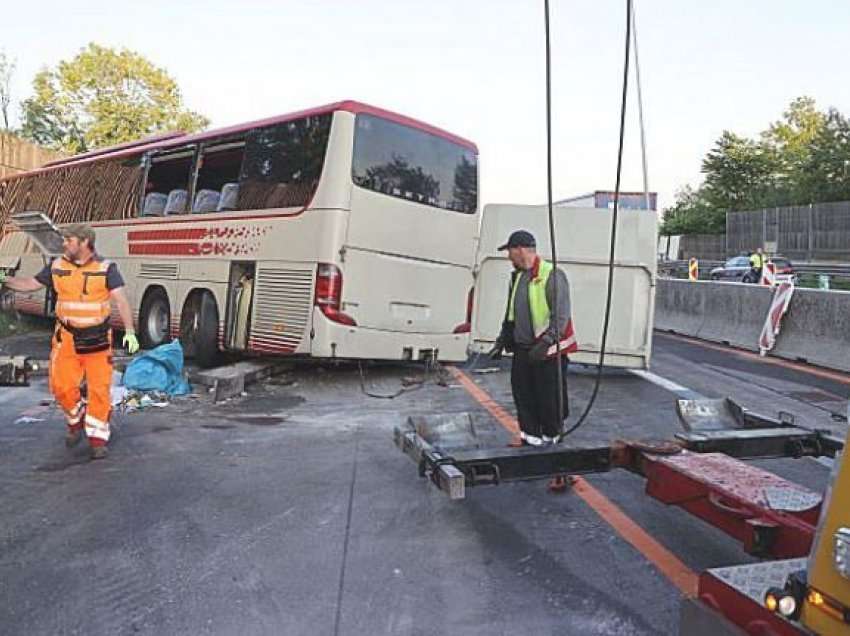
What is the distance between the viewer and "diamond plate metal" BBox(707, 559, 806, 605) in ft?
7.37

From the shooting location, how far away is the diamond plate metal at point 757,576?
88.4 inches

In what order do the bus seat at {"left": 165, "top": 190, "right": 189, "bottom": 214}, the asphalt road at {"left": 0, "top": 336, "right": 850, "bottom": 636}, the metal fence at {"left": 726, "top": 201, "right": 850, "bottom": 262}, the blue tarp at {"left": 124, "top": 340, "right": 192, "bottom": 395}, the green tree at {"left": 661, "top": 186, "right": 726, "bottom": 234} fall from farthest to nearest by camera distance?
the green tree at {"left": 661, "top": 186, "right": 726, "bottom": 234} → the metal fence at {"left": 726, "top": 201, "right": 850, "bottom": 262} → the bus seat at {"left": 165, "top": 190, "right": 189, "bottom": 214} → the blue tarp at {"left": 124, "top": 340, "right": 192, "bottom": 395} → the asphalt road at {"left": 0, "top": 336, "right": 850, "bottom": 636}

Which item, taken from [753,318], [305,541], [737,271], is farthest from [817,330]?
[737,271]

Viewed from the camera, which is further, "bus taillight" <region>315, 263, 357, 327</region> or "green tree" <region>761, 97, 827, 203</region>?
"green tree" <region>761, 97, 827, 203</region>

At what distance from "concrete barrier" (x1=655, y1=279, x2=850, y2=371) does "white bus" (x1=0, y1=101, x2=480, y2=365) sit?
17.0 ft

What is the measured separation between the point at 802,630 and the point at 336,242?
24.3ft

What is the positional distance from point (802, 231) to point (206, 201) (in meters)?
34.8

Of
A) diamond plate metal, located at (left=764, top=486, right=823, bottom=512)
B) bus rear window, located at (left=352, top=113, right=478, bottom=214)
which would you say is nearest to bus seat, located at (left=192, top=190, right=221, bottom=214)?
bus rear window, located at (left=352, top=113, right=478, bottom=214)

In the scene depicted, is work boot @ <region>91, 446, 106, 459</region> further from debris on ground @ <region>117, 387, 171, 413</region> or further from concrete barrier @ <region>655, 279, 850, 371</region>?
concrete barrier @ <region>655, 279, 850, 371</region>

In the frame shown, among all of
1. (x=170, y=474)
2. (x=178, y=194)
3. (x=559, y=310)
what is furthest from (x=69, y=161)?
(x=559, y=310)

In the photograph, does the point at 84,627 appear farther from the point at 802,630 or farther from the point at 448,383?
the point at 448,383

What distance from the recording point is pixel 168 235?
37.6ft

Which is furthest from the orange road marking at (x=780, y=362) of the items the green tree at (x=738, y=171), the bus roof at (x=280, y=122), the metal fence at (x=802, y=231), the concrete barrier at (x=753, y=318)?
the green tree at (x=738, y=171)

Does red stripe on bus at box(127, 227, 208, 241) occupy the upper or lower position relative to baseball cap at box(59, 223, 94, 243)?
upper
